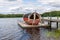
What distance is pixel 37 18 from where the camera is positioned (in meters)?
54.1

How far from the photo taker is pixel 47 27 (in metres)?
51.5

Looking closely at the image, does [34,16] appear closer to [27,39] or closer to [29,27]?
[29,27]

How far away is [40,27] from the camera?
166 feet

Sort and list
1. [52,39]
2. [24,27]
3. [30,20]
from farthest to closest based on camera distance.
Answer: [30,20] → [24,27] → [52,39]

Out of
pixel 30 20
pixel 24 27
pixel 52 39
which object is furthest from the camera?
pixel 30 20

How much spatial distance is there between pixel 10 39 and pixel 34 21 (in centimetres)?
2093

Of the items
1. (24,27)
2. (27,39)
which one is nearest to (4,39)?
(27,39)

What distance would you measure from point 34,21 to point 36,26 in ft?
7.28

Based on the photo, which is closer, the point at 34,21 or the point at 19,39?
the point at 19,39

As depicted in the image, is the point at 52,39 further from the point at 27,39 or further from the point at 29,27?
the point at 29,27

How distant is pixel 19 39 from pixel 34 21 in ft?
67.2

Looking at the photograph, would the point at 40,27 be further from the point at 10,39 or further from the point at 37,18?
the point at 10,39

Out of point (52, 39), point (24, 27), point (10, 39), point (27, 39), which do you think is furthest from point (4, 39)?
point (24, 27)

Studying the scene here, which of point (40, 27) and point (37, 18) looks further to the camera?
point (37, 18)
